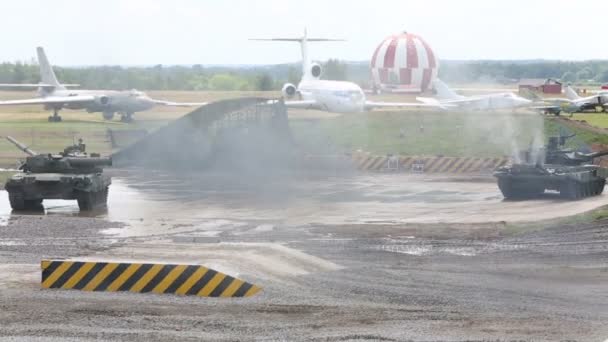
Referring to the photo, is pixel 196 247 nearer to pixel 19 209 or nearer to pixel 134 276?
pixel 134 276

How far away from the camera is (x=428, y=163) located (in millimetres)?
42000

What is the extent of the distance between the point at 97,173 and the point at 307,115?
39613mm

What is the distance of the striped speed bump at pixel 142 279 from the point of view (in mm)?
16938

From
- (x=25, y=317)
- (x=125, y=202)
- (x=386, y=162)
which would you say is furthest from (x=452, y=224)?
(x=386, y=162)

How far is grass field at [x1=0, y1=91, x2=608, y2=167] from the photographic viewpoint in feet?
156

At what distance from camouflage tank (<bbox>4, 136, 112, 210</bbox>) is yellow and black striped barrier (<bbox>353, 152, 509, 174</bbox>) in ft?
47.7

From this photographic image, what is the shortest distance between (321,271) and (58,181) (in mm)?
12463

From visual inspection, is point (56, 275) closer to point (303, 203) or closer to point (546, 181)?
A: point (303, 203)

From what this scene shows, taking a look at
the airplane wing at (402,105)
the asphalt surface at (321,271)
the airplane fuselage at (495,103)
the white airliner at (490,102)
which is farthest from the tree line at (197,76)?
the asphalt surface at (321,271)

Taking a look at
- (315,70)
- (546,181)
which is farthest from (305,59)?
(546,181)

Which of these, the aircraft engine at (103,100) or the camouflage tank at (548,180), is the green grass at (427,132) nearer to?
the camouflage tank at (548,180)

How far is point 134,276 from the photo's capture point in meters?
17.2

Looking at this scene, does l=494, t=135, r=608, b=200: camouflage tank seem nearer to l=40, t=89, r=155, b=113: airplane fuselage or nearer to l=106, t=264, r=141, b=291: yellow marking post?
l=106, t=264, r=141, b=291: yellow marking post

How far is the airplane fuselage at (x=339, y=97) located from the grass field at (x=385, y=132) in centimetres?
92
